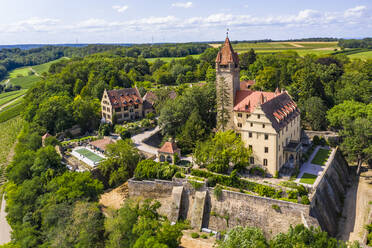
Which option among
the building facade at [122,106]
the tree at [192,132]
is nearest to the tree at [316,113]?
the tree at [192,132]

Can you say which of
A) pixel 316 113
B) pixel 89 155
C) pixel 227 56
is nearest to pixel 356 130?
pixel 316 113

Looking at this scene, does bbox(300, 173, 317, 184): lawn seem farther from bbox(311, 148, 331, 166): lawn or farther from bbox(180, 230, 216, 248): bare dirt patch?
bbox(180, 230, 216, 248): bare dirt patch

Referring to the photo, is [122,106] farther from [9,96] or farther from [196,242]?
[9,96]

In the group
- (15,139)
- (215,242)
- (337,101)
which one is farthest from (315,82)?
(15,139)

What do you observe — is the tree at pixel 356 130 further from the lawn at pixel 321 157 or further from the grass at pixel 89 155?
the grass at pixel 89 155

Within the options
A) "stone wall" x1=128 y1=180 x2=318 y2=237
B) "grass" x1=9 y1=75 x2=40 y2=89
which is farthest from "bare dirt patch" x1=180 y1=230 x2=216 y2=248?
"grass" x1=9 y1=75 x2=40 y2=89

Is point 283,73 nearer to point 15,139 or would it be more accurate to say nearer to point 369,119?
point 369,119

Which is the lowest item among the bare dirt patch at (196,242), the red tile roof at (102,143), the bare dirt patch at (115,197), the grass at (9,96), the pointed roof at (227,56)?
the bare dirt patch at (196,242)
